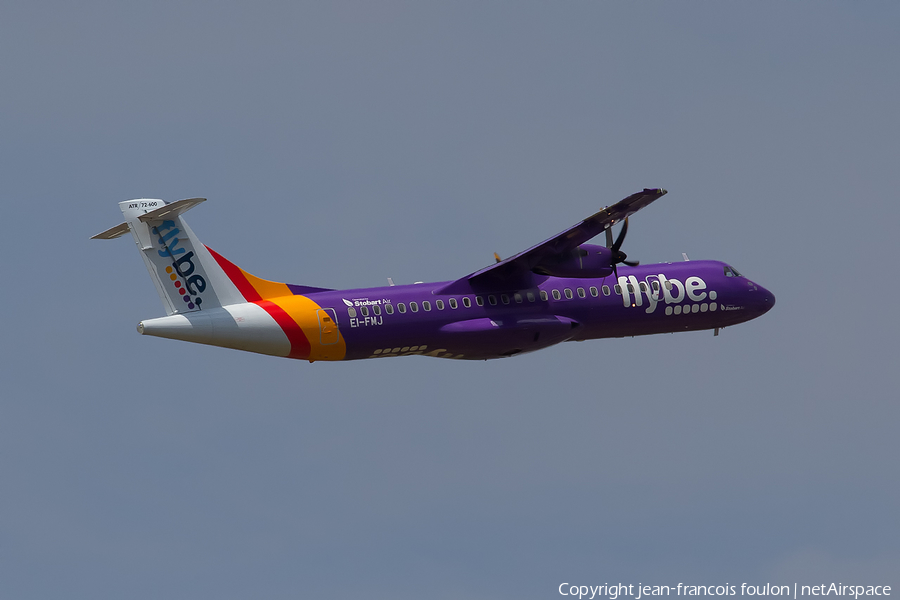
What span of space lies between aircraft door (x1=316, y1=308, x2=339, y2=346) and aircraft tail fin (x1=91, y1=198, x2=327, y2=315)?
2.37 m

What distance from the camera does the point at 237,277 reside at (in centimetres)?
4619

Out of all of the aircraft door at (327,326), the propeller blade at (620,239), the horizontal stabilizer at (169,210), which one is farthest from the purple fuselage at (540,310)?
the horizontal stabilizer at (169,210)

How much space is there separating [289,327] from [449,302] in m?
5.21

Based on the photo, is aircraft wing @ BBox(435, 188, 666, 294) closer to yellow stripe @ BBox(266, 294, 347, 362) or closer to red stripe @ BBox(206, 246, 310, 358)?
yellow stripe @ BBox(266, 294, 347, 362)

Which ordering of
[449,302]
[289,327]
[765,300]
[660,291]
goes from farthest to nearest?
[765,300] → [660,291] → [449,302] → [289,327]

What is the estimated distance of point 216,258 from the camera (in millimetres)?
45969

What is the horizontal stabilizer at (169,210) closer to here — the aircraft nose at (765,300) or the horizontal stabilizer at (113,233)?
the horizontal stabilizer at (113,233)

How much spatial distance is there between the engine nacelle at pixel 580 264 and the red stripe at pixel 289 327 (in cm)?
804

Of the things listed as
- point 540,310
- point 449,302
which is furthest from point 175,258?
point 540,310

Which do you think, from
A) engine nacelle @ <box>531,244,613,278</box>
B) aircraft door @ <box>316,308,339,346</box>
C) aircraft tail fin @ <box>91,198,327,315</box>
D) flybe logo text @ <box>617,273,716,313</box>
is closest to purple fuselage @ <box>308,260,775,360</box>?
flybe logo text @ <box>617,273,716,313</box>

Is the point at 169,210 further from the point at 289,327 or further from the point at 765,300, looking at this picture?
the point at 765,300

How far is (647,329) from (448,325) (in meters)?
7.79

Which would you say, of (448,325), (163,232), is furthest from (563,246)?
(163,232)

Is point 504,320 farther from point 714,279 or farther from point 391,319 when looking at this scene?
point 714,279
